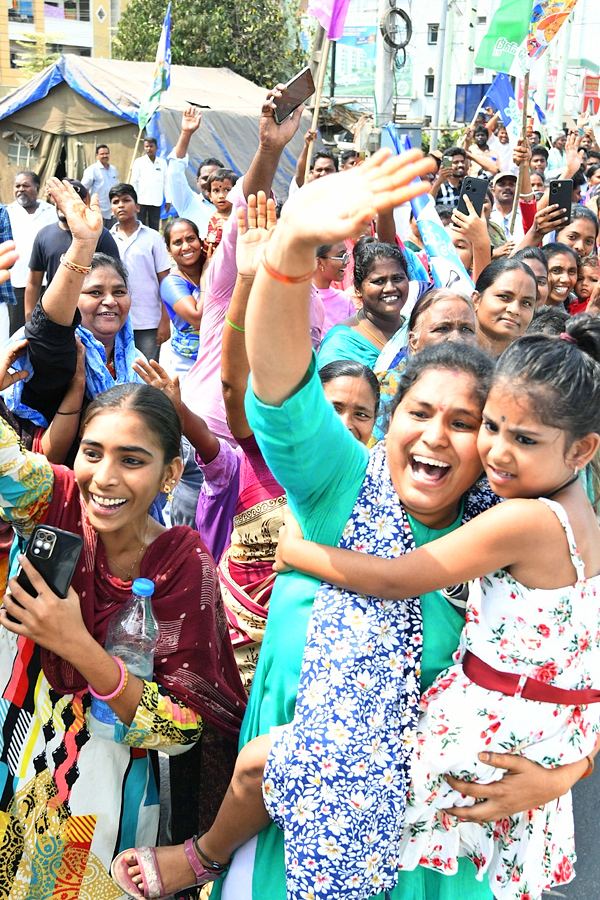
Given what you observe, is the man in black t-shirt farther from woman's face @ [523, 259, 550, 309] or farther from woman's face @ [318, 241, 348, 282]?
woman's face @ [523, 259, 550, 309]

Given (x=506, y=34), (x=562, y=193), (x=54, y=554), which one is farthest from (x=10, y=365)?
(x=506, y=34)

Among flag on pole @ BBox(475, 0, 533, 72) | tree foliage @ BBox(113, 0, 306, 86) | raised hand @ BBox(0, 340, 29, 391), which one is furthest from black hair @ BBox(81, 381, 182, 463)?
tree foliage @ BBox(113, 0, 306, 86)

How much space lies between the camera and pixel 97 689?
6.91 ft

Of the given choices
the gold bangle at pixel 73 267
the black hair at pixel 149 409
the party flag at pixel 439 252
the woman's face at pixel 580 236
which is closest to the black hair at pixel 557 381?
the black hair at pixel 149 409

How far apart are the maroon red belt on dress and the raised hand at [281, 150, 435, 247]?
936 millimetres

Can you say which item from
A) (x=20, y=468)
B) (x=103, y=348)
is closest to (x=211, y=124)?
(x=103, y=348)

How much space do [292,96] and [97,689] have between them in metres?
2.49

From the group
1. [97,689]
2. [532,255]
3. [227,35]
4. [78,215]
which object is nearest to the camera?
[97,689]

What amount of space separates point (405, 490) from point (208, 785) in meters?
1.10

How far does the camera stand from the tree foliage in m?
24.1

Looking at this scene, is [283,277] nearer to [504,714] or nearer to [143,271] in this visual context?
[504,714]

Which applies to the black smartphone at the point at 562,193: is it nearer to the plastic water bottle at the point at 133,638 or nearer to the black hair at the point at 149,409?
the black hair at the point at 149,409

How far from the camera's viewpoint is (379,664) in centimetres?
179

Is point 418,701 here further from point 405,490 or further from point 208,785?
point 208,785
